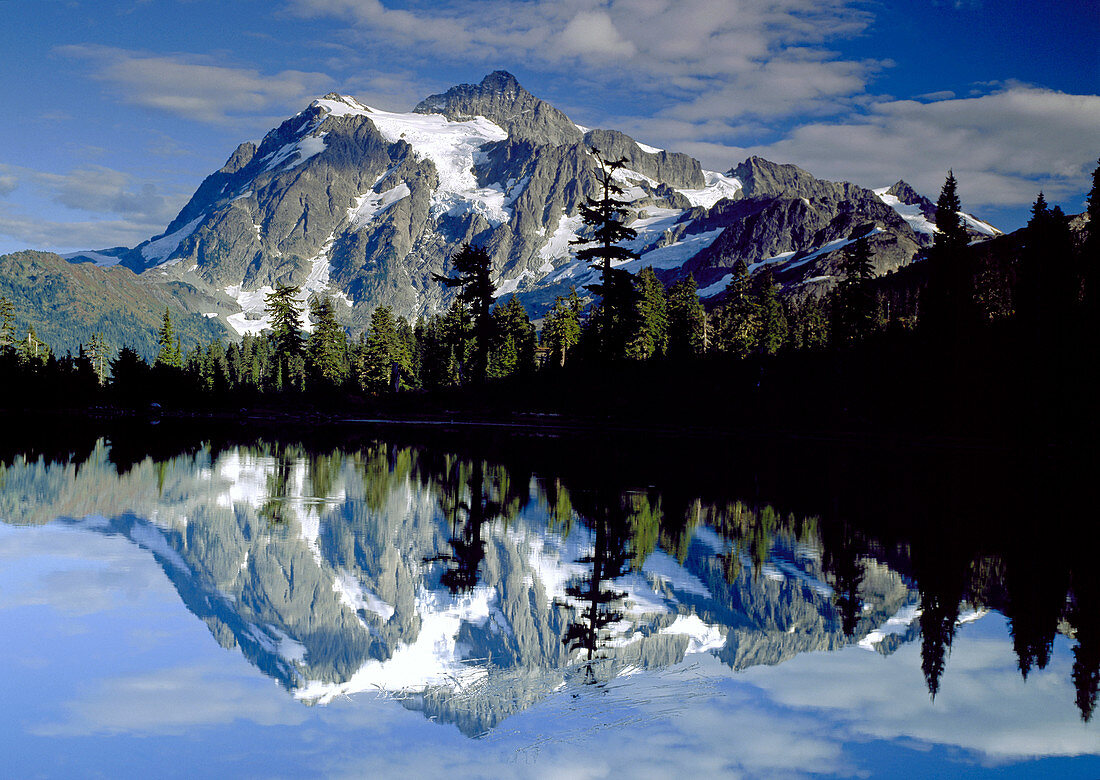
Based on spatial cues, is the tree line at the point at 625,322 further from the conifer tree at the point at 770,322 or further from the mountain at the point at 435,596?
the mountain at the point at 435,596

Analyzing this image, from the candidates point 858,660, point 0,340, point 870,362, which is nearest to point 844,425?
point 870,362

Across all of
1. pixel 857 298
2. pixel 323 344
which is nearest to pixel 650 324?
pixel 857 298

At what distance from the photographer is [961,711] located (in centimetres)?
878

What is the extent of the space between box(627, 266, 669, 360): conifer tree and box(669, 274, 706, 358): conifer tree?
4.00 feet

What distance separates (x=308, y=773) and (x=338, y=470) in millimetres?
21240

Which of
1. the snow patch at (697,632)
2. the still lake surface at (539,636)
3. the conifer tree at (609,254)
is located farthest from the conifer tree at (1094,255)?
the snow patch at (697,632)

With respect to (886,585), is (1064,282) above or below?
above

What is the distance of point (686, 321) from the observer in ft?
311

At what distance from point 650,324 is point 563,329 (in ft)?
34.5

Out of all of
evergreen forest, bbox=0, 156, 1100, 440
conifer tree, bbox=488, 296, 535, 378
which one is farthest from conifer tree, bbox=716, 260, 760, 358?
conifer tree, bbox=488, 296, 535, 378

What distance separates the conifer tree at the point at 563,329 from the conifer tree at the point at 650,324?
6.98 meters

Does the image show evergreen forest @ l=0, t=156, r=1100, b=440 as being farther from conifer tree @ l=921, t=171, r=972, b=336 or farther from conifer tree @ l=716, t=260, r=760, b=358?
conifer tree @ l=716, t=260, r=760, b=358

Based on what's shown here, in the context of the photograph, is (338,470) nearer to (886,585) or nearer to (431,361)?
(886,585)

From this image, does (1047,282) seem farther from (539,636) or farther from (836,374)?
(539,636)
